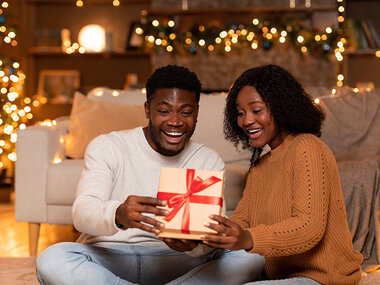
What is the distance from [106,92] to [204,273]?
6.29ft

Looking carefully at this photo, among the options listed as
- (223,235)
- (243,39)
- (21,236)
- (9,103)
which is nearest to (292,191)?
(223,235)

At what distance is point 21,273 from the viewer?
8.05ft

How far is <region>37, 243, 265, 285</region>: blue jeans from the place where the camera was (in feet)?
5.31

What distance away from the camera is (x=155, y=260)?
1.79m

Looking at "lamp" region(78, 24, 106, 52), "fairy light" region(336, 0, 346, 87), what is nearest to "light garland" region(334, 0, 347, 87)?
"fairy light" region(336, 0, 346, 87)

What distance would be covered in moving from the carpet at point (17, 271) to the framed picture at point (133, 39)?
10.2 ft

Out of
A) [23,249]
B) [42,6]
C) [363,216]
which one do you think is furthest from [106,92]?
[42,6]

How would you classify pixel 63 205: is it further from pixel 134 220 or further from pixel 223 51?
pixel 223 51

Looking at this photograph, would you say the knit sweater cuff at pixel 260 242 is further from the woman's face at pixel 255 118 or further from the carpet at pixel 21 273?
the carpet at pixel 21 273

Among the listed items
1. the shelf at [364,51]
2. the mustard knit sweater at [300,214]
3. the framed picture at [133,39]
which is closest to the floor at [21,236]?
the mustard knit sweater at [300,214]

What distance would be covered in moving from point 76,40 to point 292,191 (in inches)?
175

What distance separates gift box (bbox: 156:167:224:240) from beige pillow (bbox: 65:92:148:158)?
1.56 metres

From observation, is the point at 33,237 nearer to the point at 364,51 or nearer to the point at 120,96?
the point at 120,96

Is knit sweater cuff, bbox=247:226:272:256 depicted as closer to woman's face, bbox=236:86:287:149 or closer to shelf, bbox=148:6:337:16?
woman's face, bbox=236:86:287:149
